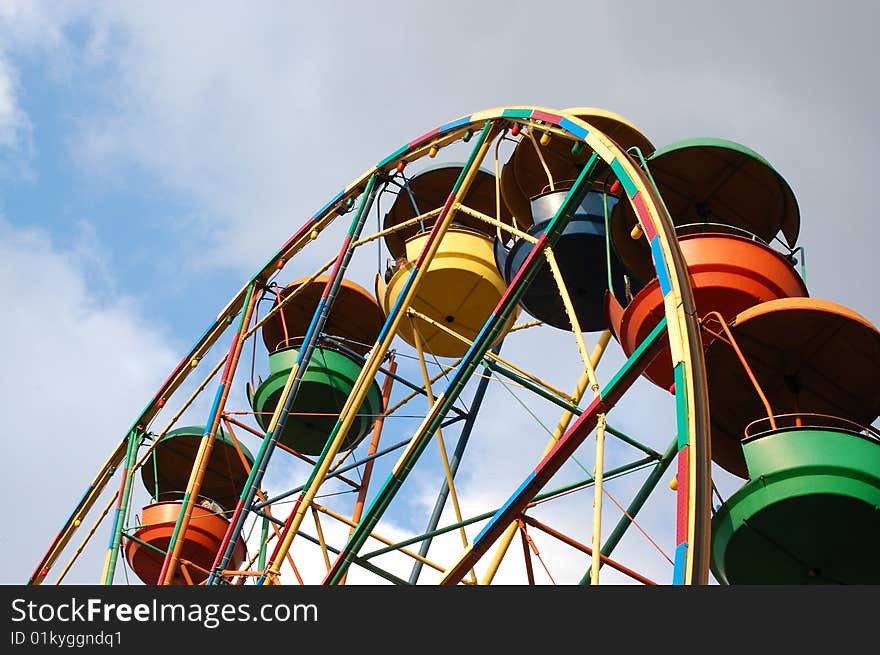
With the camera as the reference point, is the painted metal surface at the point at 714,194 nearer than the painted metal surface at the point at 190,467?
Yes

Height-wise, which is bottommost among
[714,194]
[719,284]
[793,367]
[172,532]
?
[793,367]

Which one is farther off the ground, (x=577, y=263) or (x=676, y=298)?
(x=577, y=263)

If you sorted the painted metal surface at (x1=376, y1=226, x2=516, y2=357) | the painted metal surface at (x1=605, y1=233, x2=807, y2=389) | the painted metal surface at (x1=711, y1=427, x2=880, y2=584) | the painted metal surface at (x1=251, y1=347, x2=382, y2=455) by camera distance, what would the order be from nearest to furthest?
the painted metal surface at (x1=711, y1=427, x2=880, y2=584)
the painted metal surface at (x1=605, y1=233, x2=807, y2=389)
the painted metal surface at (x1=376, y1=226, x2=516, y2=357)
the painted metal surface at (x1=251, y1=347, x2=382, y2=455)

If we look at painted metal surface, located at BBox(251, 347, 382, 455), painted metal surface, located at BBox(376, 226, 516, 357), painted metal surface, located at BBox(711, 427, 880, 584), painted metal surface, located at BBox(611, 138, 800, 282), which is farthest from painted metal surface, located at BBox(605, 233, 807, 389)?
painted metal surface, located at BBox(251, 347, 382, 455)

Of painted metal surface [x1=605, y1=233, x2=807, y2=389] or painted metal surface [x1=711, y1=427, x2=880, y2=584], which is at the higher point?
painted metal surface [x1=605, y1=233, x2=807, y2=389]

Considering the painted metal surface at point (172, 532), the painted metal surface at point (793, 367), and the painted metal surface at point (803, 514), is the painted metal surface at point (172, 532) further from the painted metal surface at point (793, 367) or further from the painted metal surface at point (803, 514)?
the painted metal surface at point (803, 514)

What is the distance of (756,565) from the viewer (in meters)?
11.1

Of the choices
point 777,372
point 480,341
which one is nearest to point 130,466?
point 480,341

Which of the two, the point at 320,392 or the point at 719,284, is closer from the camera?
the point at 719,284

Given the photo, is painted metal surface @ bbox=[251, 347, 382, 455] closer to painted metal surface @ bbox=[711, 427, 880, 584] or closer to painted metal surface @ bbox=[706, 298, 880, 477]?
painted metal surface @ bbox=[706, 298, 880, 477]

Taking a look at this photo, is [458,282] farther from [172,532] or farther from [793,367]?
[172,532]

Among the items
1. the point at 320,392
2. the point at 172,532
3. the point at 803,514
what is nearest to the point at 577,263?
the point at 803,514

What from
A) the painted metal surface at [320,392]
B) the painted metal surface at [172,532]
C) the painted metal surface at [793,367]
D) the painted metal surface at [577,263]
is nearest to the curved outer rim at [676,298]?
the painted metal surface at [577,263]

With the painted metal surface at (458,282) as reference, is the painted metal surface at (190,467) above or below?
above
